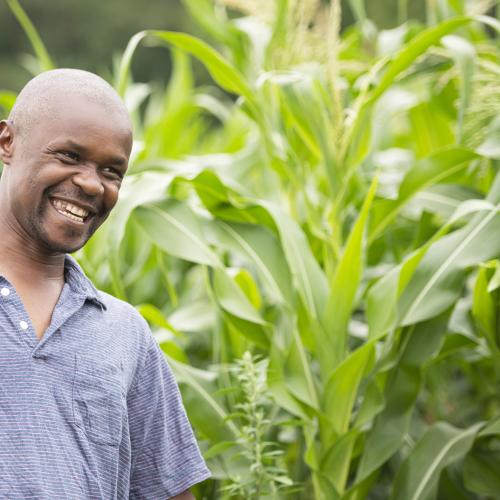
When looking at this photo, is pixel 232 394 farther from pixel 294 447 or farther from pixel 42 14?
pixel 42 14

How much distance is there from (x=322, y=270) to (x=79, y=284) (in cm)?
101

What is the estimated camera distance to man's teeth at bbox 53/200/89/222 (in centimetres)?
136

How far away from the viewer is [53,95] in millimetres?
1382

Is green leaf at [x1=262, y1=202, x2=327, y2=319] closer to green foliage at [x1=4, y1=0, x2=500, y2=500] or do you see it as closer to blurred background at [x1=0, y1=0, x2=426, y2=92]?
green foliage at [x1=4, y1=0, x2=500, y2=500]

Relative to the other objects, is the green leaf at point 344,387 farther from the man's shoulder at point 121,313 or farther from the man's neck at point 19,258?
the man's neck at point 19,258

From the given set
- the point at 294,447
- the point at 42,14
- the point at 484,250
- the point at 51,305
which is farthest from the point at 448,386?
the point at 42,14

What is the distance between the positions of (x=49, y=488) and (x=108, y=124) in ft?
1.60

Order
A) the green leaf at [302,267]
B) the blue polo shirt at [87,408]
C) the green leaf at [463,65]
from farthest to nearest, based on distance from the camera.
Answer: the green leaf at [463,65]
the green leaf at [302,267]
the blue polo shirt at [87,408]

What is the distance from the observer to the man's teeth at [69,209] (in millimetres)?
1362

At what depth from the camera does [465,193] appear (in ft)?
7.88

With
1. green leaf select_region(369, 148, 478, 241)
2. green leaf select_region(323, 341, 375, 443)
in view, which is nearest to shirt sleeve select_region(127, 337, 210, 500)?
green leaf select_region(323, 341, 375, 443)

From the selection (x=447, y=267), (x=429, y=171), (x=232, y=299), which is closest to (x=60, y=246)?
(x=232, y=299)

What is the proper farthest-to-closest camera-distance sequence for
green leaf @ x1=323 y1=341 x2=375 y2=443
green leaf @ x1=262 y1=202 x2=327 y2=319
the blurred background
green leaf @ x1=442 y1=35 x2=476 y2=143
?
1. the blurred background
2. green leaf @ x1=442 y1=35 x2=476 y2=143
3. green leaf @ x1=262 y1=202 x2=327 y2=319
4. green leaf @ x1=323 y1=341 x2=375 y2=443

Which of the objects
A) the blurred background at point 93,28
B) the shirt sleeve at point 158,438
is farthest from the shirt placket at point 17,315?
the blurred background at point 93,28
